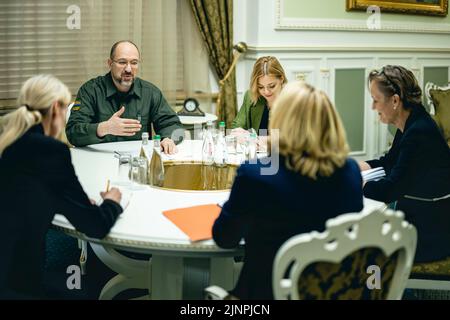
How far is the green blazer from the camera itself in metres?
3.20

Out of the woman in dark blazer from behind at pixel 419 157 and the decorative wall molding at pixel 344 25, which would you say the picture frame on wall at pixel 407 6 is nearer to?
the decorative wall molding at pixel 344 25

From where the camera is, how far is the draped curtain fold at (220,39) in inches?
173

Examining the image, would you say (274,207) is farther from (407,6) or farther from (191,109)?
(407,6)

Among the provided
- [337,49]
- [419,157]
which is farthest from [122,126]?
[337,49]

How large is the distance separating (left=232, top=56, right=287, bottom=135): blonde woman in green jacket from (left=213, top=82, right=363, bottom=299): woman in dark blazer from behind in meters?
1.44

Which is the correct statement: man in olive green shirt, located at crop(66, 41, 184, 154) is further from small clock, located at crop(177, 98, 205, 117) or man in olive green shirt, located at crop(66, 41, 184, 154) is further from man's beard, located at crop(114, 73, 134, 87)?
small clock, located at crop(177, 98, 205, 117)

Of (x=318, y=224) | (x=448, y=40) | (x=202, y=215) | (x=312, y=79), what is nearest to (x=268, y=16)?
(x=312, y=79)

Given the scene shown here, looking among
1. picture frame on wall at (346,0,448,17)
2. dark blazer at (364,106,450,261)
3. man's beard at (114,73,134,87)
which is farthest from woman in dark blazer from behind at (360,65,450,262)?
picture frame on wall at (346,0,448,17)

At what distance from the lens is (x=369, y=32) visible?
494cm

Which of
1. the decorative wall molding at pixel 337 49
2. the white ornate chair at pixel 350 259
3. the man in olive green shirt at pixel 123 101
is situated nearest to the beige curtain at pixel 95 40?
the decorative wall molding at pixel 337 49

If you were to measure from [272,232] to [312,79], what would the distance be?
3.49 m

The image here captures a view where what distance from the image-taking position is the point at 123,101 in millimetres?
3189

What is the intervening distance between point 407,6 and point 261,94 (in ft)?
8.51
